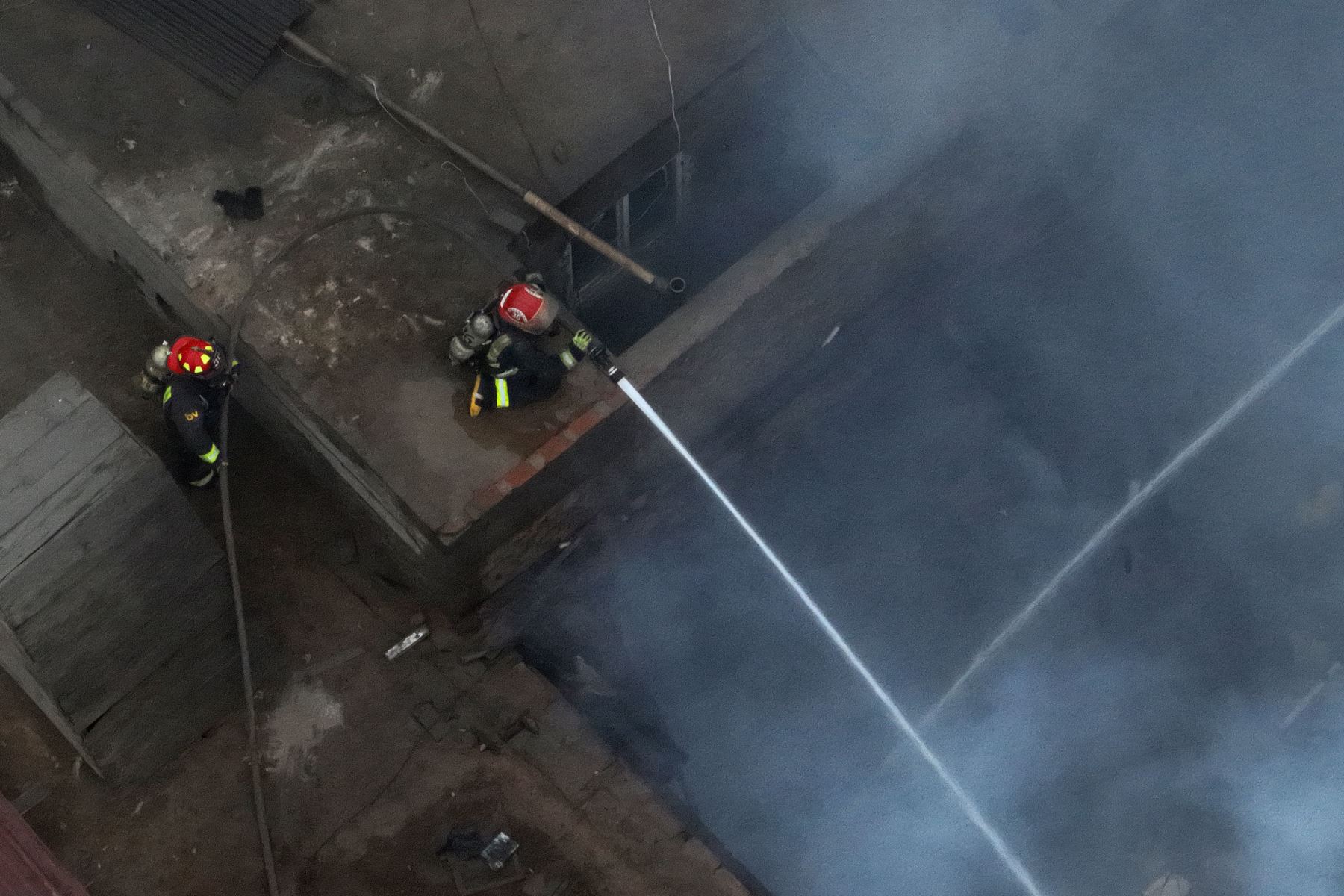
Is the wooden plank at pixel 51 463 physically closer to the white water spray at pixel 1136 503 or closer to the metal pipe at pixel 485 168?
the metal pipe at pixel 485 168

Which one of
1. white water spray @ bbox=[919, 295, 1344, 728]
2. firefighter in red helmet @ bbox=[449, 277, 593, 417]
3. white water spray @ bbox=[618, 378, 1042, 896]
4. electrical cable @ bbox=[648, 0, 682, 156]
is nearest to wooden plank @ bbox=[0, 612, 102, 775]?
firefighter in red helmet @ bbox=[449, 277, 593, 417]

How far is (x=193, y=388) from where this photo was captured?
25.9ft

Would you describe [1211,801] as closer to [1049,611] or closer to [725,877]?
[1049,611]

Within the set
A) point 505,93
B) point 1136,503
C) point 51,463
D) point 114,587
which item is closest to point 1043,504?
point 1136,503

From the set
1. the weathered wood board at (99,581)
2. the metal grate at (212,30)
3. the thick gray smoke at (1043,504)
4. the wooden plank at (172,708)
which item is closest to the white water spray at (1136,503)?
the thick gray smoke at (1043,504)

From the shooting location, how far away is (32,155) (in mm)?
8703

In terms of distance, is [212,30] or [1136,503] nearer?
[212,30]

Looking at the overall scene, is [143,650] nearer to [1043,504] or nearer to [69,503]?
[69,503]

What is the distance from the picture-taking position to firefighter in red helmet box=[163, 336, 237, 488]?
760cm

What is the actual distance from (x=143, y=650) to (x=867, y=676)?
5.71 meters

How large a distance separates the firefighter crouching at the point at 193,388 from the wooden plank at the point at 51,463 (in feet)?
2.27

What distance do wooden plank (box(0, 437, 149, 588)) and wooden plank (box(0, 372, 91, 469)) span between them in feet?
1.36

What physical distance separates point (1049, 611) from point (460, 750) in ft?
17.3

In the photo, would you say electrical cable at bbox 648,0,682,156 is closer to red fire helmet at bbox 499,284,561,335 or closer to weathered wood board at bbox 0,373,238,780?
red fire helmet at bbox 499,284,561,335
